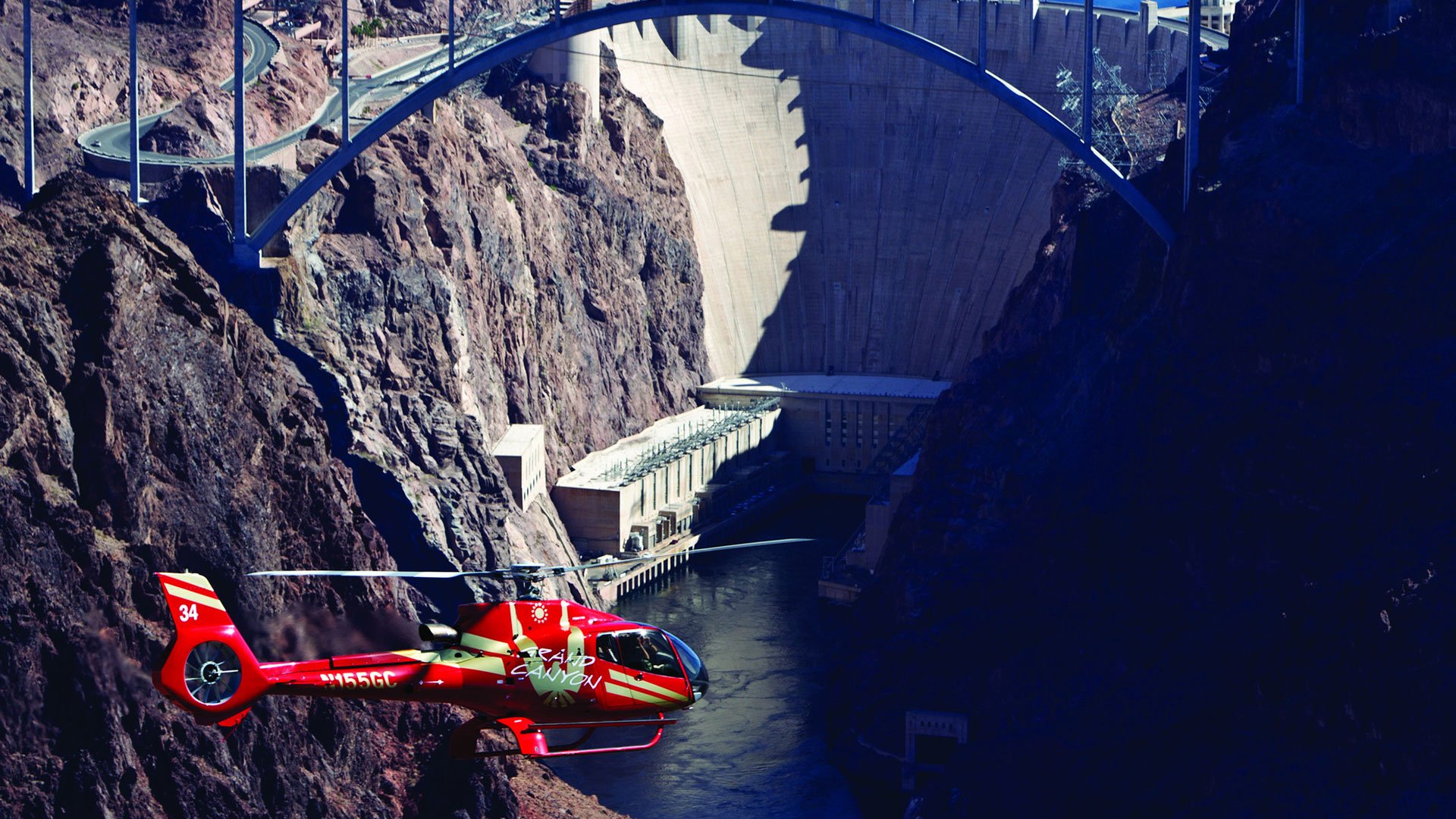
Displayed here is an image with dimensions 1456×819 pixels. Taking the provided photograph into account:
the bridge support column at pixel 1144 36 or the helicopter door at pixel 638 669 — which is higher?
the bridge support column at pixel 1144 36

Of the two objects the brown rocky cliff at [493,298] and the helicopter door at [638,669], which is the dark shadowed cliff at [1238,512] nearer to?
the brown rocky cliff at [493,298]

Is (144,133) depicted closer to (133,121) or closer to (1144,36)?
(133,121)

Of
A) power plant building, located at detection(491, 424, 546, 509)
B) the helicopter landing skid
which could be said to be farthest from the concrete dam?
the helicopter landing skid

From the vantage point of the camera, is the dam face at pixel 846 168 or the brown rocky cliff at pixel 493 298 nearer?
the brown rocky cliff at pixel 493 298

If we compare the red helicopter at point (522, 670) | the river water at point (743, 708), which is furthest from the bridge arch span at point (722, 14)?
the red helicopter at point (522, 670)

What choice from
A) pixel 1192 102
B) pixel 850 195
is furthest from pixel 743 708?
pixel 850 195

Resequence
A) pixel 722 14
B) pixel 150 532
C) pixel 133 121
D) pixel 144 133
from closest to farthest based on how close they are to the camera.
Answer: pixel 150 532, pixel 722 14, pixel 133 121, pixel 144 133

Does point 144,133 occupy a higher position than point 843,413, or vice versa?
point 144,133

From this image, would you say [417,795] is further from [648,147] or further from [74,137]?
[648,147]
